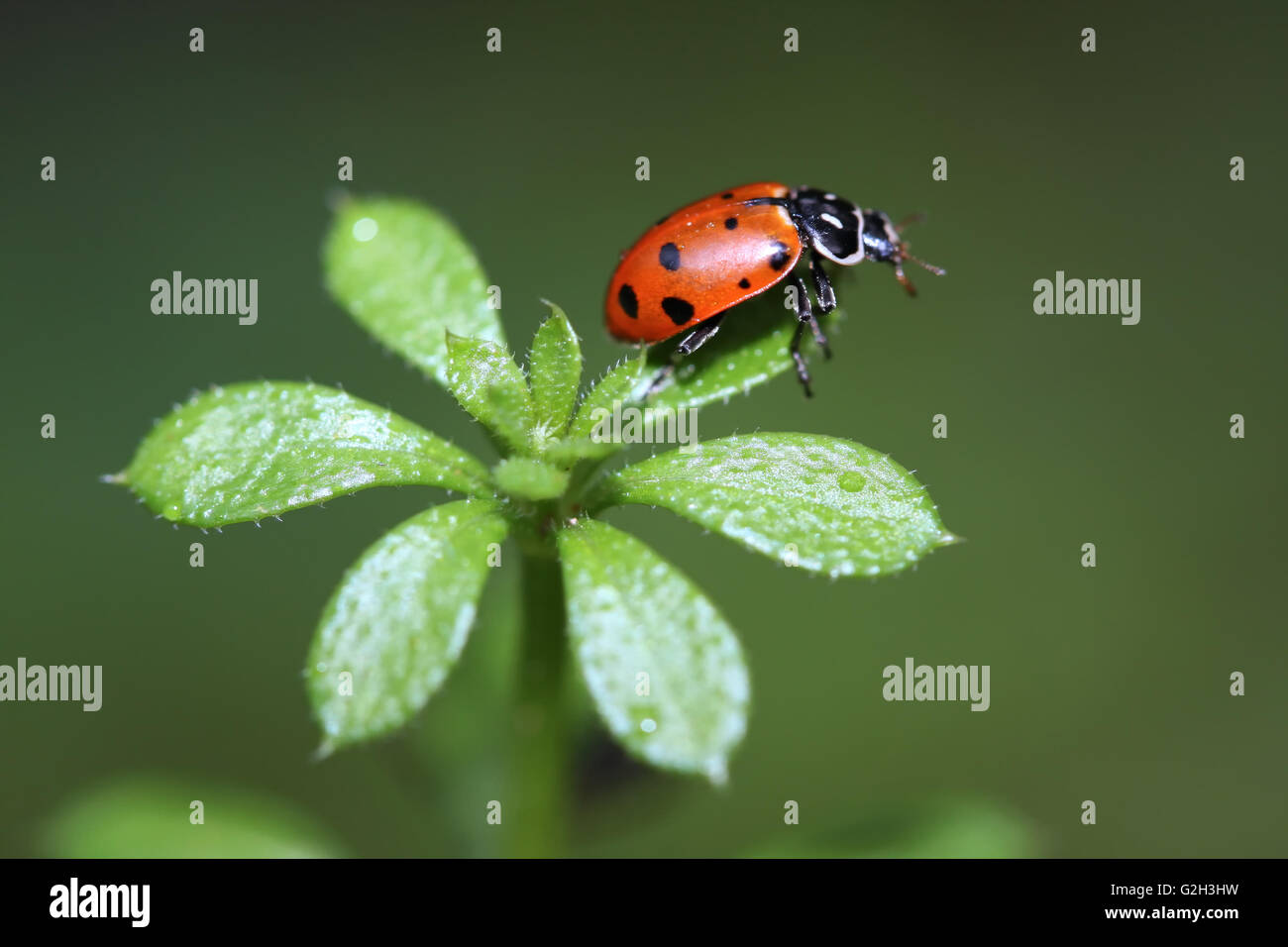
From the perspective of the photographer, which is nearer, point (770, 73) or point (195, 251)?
point (195, 251)

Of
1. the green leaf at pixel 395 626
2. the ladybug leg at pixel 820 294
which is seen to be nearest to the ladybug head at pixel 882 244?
the ladybug leg at pixel 820 294

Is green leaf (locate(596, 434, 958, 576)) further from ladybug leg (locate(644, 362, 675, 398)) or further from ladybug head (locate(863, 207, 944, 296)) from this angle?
ladybug head (locate(863, 207, 944, 296))

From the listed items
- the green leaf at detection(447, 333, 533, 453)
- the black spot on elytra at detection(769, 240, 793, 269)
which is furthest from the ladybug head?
the green leaf at detection(447, 333, 533, 453)

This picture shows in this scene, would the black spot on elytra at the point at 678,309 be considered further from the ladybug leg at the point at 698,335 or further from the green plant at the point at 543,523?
the green plant at the point at 543,523

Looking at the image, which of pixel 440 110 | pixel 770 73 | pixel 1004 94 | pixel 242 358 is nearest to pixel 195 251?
pixel 242 358

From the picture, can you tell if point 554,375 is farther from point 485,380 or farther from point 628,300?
point 628,300

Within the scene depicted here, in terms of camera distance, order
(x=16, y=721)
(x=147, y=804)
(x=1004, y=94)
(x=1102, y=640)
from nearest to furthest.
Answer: (x=147, y=804) → (x=16, y=721) → (x=1102, y=640) → (x=1004, y=94)
